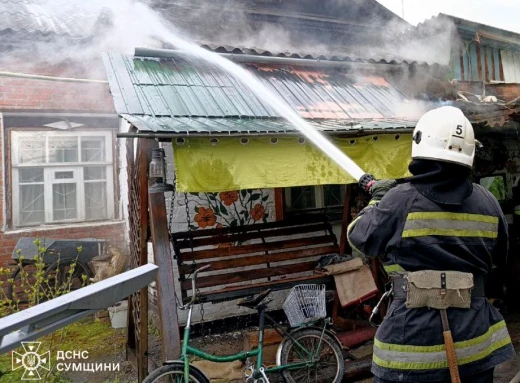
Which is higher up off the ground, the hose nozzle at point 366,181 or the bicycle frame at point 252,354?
the hose nozzle at point 366,181

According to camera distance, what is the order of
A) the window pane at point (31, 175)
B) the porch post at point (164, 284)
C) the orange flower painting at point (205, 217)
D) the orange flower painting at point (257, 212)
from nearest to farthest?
the porch post at point (164, 284), the orange flower painting at point (205, 217), the orange flower painting at point (257, 212), the window pane at point (31, 175)

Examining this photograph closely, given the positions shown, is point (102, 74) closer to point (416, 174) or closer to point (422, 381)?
point (416, 174)

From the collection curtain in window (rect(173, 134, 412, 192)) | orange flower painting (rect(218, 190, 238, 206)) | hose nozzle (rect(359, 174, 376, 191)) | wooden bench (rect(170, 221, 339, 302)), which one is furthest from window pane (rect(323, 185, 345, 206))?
hose nozzle (rect(359, 174, 376, 191))

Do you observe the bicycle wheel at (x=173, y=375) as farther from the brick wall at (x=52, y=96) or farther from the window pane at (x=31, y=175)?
the brick wall at (x=52, y=96)

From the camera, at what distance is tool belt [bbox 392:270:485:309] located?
2.49 m

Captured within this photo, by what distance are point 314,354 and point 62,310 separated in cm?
483

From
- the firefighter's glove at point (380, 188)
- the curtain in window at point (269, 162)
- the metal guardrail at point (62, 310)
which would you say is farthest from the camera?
the curtain in window at point (269, 162)

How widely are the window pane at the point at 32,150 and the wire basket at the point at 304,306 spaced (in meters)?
6.46

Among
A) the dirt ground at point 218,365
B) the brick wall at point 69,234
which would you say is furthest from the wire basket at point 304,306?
the brick wall at point 69,234

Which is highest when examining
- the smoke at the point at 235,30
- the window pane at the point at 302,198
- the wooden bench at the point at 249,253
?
the smoke at the point at 235,30

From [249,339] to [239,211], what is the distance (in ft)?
8.14

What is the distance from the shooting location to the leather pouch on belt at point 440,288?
249cm

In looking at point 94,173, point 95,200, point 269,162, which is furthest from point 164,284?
point 94,173

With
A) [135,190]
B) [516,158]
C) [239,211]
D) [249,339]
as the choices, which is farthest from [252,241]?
[516,158]
